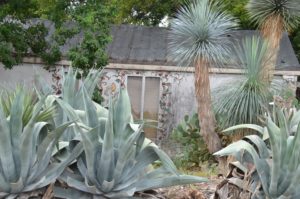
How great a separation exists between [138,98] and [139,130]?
9.93 meters

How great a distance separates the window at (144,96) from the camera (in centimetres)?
1380

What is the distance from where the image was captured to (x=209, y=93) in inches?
415

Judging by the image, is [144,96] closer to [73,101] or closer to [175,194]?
[73,101]

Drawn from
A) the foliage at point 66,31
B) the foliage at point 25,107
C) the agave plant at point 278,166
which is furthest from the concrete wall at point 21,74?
the agave plant at point 278,166

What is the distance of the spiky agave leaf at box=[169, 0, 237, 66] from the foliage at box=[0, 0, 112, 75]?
1.80m

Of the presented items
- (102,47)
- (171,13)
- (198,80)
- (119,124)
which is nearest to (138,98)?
(102,47)

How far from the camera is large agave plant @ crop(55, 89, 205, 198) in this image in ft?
13.3

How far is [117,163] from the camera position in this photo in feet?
13.5

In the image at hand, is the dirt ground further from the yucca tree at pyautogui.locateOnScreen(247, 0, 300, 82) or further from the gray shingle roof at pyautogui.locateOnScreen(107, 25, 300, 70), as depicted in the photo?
the gray shingle roof at pyautogui.locateOnScreen(107, 25, 300, 70)

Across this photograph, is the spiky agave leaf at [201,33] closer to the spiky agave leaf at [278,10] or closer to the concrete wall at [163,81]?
the spiky agave leaf at [278,10]

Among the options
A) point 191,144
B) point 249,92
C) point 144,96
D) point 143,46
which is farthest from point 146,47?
point 249,92

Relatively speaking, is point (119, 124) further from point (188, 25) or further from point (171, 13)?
point (171, 13)

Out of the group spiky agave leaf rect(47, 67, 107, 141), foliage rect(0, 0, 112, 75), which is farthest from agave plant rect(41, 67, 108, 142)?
foliage rect(0, 0, 112, 75)

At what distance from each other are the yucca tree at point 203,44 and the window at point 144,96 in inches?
127
